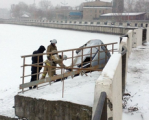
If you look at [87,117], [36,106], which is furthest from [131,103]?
[36,106]

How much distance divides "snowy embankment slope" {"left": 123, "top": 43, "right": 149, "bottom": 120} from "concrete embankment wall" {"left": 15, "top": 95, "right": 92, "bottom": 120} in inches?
37.6

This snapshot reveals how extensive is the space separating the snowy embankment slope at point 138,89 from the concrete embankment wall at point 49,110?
956 mm

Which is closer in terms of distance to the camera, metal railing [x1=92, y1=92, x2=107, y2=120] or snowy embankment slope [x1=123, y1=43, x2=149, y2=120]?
metal railing [x1=92, y1=92, x2=107, y2=120]

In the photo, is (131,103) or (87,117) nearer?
A: (87,117)

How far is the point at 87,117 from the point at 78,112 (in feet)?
0.77

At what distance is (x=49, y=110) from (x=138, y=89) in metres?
2.58

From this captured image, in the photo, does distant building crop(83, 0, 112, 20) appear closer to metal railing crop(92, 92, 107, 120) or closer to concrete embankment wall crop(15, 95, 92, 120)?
concrete embankment wall crop(15, 95, 92, 120)

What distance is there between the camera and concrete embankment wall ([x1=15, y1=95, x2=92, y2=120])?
5145 mm

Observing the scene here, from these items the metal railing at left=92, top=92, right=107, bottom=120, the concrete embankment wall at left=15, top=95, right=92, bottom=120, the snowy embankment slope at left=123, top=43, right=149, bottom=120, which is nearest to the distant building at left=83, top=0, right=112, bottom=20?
the snowy embankment slope at left=123, top=43, right=149, bottom=120

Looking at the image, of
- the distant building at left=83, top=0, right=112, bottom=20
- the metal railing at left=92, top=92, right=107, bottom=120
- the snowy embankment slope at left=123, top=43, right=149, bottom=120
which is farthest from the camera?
the distant building at left=83, top=0, right=112, bottom=20

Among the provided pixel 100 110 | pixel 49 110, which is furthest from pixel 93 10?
pixel 100 110

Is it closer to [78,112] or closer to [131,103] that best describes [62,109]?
[78,112]

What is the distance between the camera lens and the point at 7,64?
14453 mm

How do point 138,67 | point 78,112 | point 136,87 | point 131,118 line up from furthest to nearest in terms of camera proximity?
point 138,67
point 136,87
point 78,112
point 131,118
